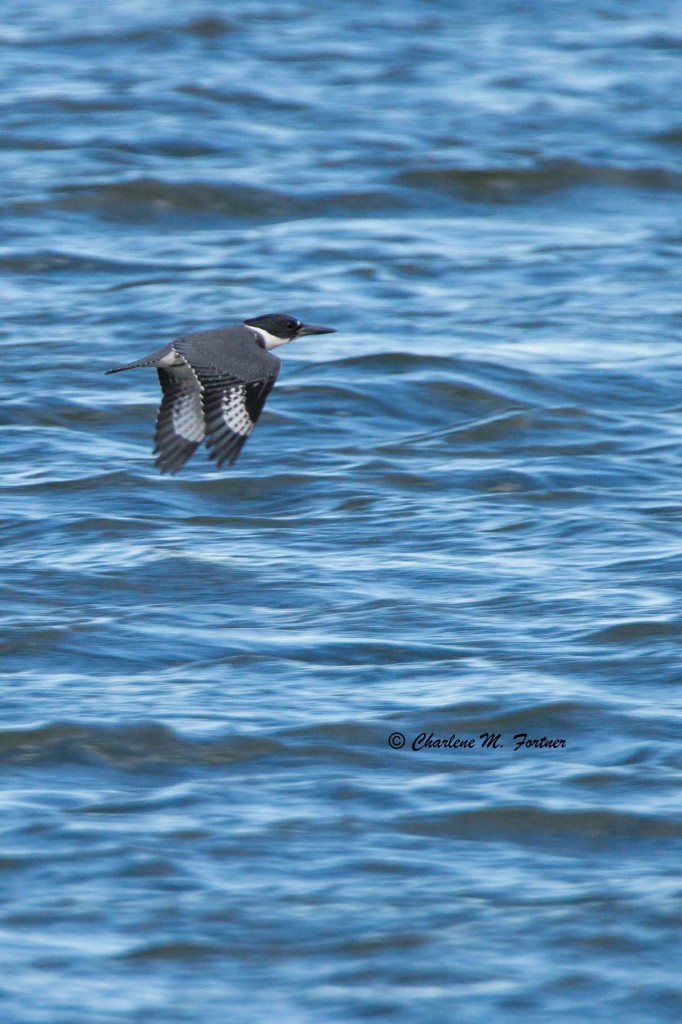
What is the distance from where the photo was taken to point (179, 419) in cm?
693

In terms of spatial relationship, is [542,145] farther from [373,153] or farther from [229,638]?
[229,638]

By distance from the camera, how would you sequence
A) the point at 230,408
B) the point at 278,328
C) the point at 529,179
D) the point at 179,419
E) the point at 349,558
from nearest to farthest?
the point at 230,408, the point at 179,419, the point at 278,328, the point at 349,558, the point at 529,179

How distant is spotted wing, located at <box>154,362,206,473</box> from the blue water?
70cm

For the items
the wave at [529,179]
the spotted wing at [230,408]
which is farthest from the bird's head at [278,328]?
the wave at [529,179]

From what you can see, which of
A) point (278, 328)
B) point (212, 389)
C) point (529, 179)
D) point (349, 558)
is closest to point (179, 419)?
point (212, 389)

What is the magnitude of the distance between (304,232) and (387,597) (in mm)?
5914

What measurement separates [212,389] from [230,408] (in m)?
0.09

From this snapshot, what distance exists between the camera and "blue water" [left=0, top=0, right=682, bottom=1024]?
5.05 metres

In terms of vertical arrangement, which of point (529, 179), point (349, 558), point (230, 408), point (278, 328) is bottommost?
point (349, 558)

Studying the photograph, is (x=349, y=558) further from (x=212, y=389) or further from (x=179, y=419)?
(x=212, y=389)

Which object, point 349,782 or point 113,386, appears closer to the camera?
point 349,782

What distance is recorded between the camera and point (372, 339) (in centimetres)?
1085

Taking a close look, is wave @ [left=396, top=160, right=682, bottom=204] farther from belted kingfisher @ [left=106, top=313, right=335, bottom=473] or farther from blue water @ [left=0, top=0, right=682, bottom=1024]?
belted kingfisher @ [left=106, top=313, right=335, bottom=473]

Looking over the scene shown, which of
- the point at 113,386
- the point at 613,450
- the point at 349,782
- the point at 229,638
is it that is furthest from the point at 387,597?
the point at 113,386
